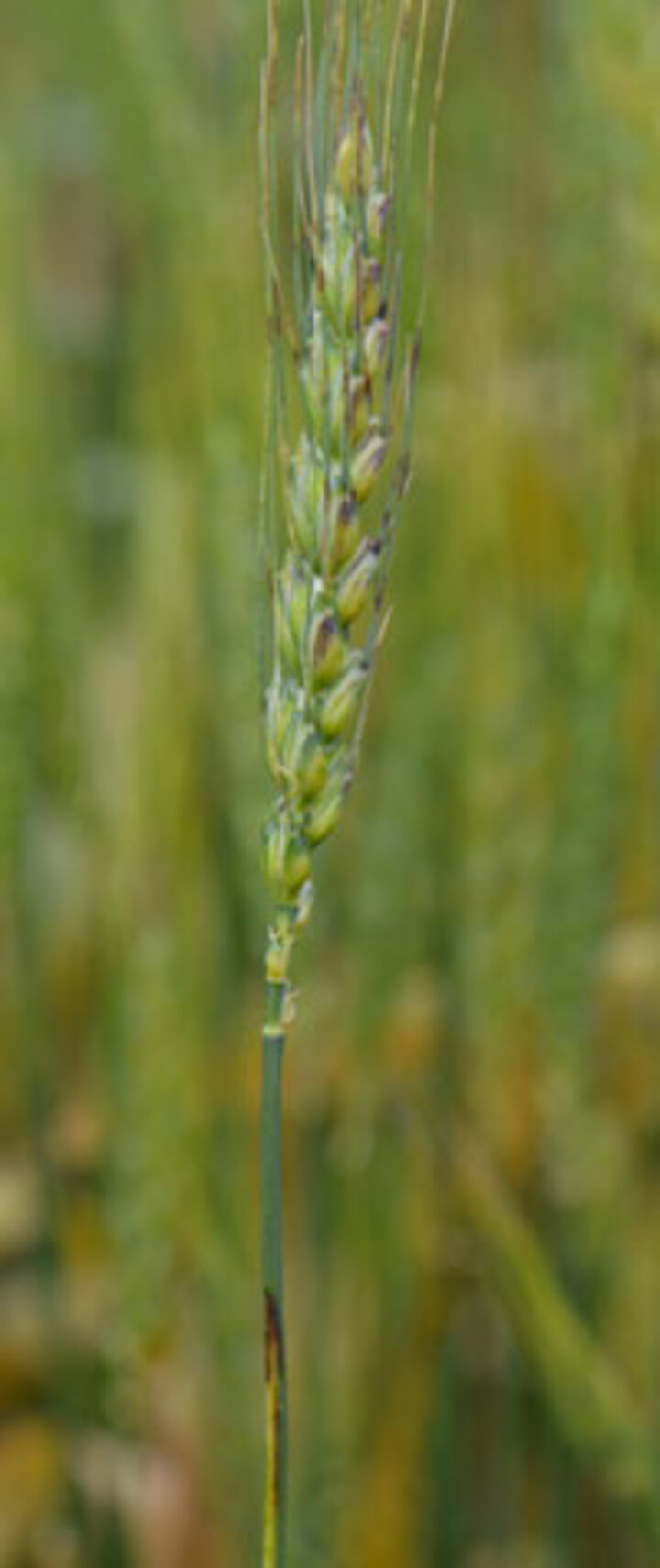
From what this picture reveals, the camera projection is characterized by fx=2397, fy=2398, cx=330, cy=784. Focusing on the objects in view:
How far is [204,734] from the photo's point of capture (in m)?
0.77

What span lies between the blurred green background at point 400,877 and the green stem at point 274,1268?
0.23 m

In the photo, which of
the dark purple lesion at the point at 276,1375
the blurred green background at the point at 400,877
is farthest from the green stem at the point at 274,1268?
the blurred green background at the point at 400,877

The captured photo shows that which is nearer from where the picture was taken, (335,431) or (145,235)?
(335,431)

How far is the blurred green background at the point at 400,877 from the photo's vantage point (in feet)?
2.07

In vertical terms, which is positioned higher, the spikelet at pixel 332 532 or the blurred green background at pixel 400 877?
the spikelet at pixel 332 532

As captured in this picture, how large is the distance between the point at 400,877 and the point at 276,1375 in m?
0.37

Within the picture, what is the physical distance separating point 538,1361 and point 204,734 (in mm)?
262

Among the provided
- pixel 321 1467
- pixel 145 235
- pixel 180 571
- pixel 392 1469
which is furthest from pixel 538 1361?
pixel 145 235

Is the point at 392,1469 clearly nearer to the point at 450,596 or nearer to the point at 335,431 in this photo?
the point at 450,596

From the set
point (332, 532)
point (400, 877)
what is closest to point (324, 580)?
point (332, 532)

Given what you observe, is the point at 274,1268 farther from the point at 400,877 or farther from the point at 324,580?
the point at 400,877

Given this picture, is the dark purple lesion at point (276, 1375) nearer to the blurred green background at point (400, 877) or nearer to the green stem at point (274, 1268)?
the green stem at point (274, 1268)

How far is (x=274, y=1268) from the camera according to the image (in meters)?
0.29

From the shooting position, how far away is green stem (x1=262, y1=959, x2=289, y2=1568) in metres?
0.28
